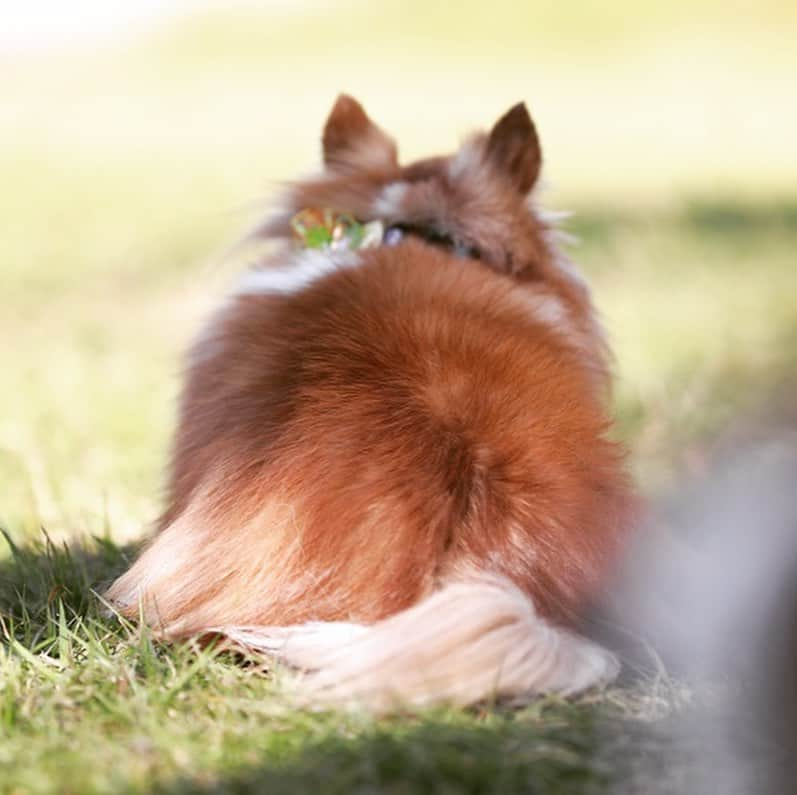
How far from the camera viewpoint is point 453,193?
340cm

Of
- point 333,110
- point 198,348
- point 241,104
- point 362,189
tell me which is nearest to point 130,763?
point 198,348

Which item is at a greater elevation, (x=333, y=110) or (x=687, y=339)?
(x=333, y=110)

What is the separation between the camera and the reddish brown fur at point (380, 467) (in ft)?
7.36

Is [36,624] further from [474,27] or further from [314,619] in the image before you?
[474,27]

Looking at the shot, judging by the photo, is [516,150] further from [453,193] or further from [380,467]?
[380,467]

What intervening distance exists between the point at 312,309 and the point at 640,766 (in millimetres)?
1343

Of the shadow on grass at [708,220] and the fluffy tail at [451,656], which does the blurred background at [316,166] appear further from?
the fluffy tail at [451,656]

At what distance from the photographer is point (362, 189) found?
11.5 feet

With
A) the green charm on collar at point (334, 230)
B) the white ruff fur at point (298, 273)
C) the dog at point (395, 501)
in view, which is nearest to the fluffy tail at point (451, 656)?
the dog at point (395, 501)

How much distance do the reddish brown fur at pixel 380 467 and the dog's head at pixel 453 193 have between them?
0.47 meters

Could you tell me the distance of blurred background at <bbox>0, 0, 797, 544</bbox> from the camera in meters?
4.67

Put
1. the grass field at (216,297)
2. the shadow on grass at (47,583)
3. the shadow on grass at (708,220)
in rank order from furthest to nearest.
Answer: the shadow on grass at (708,220) → the shadow on grass at (47,583) → the grass field at (216,297)

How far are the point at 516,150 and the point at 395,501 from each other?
1.60m

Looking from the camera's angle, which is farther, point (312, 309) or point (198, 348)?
point (198, 348)
